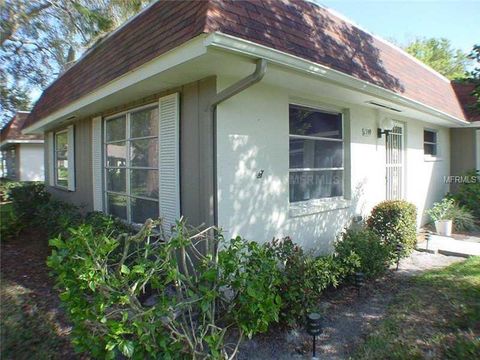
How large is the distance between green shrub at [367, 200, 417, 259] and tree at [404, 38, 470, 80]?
96.5ft

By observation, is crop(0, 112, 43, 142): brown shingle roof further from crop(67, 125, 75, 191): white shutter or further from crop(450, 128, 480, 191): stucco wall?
crop(450, 128, 480, 191): stucco wall

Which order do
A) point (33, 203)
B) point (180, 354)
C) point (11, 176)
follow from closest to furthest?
1. point (180, 354)
2. point (33, 203)
3. point (11, 176)

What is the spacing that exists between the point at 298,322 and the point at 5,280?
4485 millimetres

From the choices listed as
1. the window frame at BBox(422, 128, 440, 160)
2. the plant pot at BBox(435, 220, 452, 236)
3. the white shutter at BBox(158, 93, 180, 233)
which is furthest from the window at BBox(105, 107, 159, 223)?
the window frame at BBox(422, 128, 440, 160)

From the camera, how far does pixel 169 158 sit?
490 centimetres

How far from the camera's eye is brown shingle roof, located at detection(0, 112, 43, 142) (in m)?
19.7

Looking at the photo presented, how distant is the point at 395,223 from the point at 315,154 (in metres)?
1.96

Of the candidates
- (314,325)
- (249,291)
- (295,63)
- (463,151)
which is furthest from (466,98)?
(249,291)

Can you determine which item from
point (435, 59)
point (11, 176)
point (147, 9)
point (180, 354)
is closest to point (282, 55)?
point (147, 9)

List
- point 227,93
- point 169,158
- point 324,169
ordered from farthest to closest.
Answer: point 324,169 → point 169,158 → point 227,93

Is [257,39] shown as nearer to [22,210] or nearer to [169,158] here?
[169,158]

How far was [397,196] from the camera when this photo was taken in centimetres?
827

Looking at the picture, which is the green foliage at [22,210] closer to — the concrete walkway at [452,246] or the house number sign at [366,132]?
the house number sign at [366,132]

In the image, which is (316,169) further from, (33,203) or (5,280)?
(33,203)
